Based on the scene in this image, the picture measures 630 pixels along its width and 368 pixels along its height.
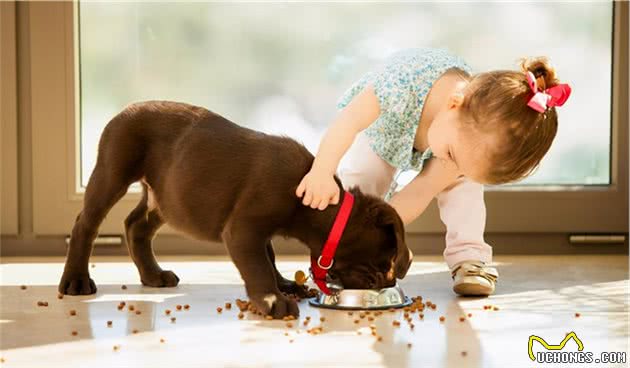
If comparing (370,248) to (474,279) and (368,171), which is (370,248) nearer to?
(474,279)

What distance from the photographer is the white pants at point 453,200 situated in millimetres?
2789

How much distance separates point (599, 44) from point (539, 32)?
25 cm

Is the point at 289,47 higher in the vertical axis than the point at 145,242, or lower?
higher

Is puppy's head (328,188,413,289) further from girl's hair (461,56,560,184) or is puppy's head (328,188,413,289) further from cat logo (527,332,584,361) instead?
cat logo (527,332,584,361)

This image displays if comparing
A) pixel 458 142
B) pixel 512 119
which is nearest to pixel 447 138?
pixel 458 142

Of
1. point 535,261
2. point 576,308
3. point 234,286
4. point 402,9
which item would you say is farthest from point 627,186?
point 234,286

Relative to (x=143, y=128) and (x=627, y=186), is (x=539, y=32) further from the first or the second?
(x=143, y=128)

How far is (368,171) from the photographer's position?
296cm

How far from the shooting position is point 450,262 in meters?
2.80

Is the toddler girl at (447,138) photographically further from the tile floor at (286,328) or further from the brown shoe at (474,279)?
the tile floor at (286,328)

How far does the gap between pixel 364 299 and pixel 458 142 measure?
18.8 inches

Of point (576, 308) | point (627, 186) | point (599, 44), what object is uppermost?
point (599, 44)

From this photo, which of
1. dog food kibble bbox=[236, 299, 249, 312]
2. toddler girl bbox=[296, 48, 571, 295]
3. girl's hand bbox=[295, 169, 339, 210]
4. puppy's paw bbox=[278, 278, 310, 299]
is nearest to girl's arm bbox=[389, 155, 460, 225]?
toddler girl bbox=[296, 48, 571, 295]

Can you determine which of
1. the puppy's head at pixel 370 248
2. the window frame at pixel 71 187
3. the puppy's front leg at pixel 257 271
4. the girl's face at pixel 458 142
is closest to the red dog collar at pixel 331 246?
the puppy's head at pixel 370 248
